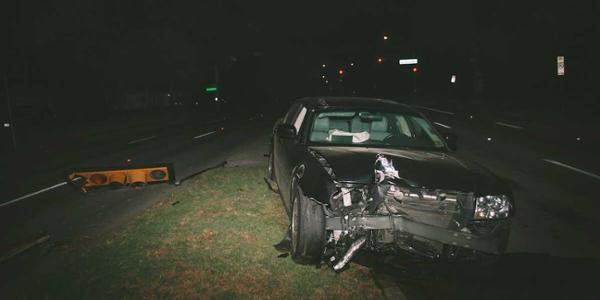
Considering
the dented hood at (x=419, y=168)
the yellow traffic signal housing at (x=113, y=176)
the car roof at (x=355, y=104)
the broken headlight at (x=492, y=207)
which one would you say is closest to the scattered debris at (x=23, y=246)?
the yellow traffic signal housing at (x=113, y=176)

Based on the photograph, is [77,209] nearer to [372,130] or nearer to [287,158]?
[287,158]

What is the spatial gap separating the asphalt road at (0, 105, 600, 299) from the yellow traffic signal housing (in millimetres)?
211

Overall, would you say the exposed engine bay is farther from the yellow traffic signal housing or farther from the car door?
the yellow traffic signal housing

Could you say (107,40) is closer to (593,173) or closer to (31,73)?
(31,73)

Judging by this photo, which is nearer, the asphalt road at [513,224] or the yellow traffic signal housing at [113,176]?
the asphalt road at [513,224]

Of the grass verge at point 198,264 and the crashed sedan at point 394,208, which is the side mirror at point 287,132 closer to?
the crashed sedan at point 394,208

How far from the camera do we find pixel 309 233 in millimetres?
4336

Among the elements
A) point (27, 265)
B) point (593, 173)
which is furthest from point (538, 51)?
point (27, 265)

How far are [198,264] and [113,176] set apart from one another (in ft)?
14.4

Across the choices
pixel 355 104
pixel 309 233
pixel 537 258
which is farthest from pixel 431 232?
pixel 355 104

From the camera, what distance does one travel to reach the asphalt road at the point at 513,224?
14.2ft

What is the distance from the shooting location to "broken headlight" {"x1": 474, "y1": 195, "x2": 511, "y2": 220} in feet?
13.5

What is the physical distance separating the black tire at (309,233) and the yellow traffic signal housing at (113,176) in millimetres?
4739

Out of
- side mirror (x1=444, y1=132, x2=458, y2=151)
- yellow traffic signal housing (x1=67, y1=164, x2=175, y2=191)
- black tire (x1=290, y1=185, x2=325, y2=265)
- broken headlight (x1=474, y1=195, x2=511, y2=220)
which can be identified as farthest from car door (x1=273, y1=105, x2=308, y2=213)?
yellow traffic signal housing (x1=67, y1=164, x2=175, y2=191)
